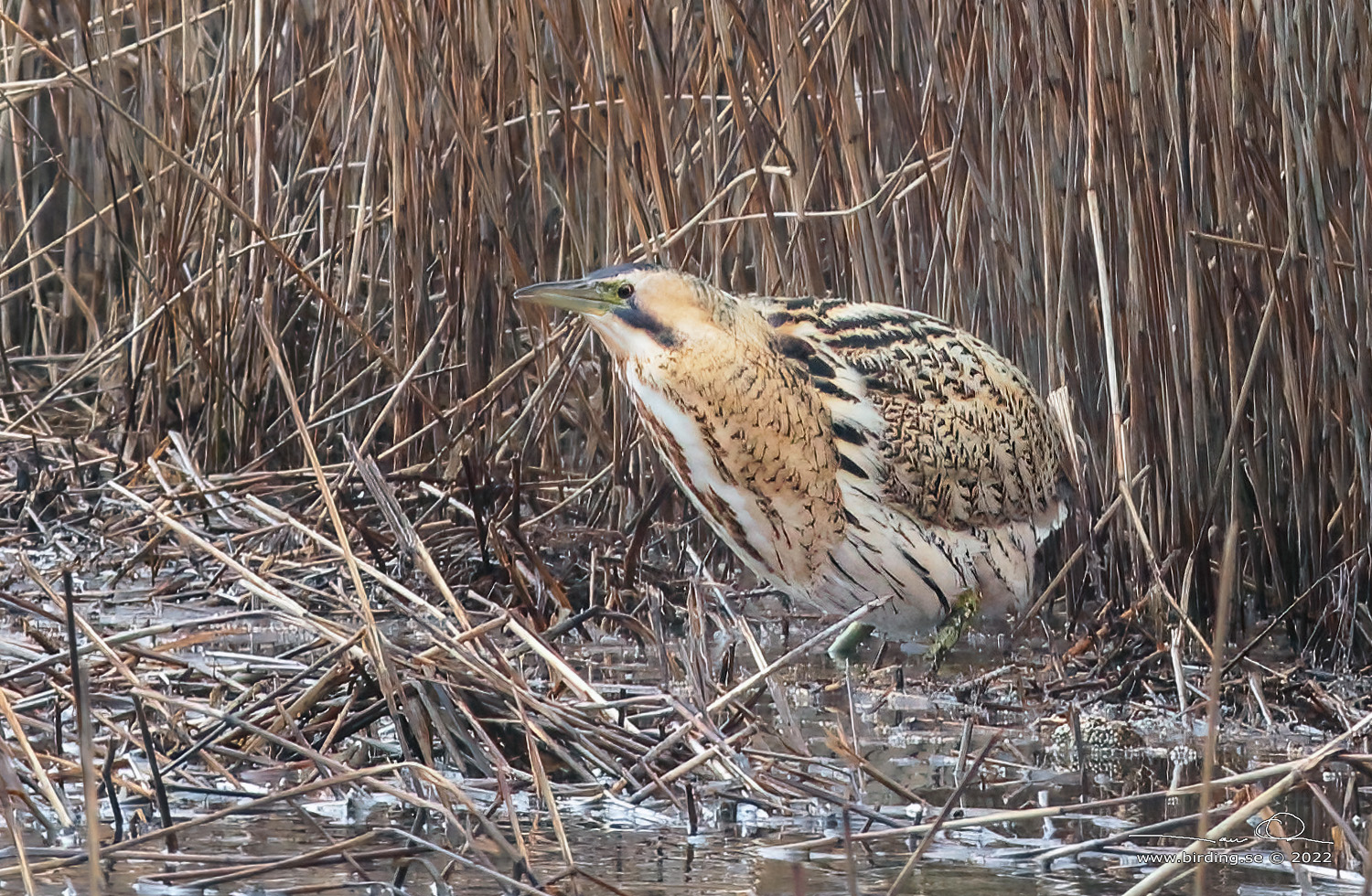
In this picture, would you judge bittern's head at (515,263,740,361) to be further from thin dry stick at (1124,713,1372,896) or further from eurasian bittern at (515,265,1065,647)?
thin dry stick at (1124,713,1372,896)

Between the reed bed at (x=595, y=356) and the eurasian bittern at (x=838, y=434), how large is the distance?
15 centimetres

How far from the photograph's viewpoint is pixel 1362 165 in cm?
290

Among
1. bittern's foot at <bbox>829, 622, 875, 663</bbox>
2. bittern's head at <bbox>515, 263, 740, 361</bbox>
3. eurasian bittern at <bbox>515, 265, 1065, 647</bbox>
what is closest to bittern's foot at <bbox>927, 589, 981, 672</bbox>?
eurasian bittern at <bbox>515, 265, 1065, 647</bbox>

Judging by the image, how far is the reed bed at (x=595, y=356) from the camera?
2543 millimetres

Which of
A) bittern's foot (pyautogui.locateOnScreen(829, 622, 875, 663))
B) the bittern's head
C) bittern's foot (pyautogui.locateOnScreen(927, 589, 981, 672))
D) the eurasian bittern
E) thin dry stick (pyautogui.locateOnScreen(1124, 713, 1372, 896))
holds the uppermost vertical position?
the bittern's head

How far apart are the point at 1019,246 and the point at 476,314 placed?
3.78ft

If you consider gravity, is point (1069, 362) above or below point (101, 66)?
below

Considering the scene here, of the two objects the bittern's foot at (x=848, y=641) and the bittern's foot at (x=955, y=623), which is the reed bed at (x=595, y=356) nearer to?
the bittern's foot at (x=955, y=623)

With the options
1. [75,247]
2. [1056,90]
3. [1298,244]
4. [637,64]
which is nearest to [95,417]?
[75,247]

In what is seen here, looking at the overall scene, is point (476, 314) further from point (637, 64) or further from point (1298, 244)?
point (1298, 244)

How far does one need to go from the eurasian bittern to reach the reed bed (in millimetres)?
150

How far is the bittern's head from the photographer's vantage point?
2.79 m

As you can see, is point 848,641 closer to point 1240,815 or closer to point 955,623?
point 955,623

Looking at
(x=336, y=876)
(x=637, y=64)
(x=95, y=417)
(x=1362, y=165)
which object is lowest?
(x=336, y=876)
